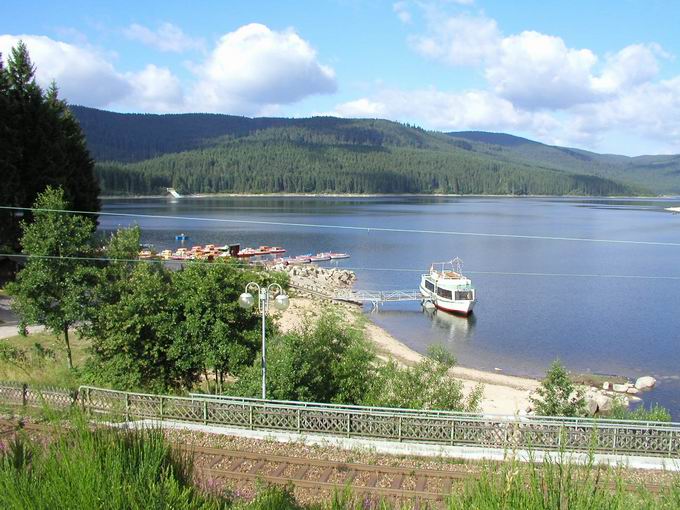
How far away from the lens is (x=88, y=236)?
2044 centimetres

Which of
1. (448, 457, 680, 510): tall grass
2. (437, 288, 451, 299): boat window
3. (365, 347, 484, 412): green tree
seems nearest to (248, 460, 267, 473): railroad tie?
(365, 347, 484, 412): green tree

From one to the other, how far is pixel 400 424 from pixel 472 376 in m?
17.2

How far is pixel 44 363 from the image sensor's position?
2078 centimetres

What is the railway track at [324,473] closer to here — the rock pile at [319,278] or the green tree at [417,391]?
the green tree at [417,391]

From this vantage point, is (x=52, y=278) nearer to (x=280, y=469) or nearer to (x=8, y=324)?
(x=8, y=324)

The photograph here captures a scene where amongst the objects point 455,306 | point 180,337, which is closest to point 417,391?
point 180,337

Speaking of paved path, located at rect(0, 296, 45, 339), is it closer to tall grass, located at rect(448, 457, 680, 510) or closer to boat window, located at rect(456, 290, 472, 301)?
tall grass, located at rect(448, 457, 680, 510)

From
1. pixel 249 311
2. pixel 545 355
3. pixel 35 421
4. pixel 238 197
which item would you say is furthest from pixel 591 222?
pixel 238 197

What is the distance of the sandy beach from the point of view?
73.2 feet

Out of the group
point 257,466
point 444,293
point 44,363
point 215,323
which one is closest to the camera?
point 257,466

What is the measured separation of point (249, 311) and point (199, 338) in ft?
5.47

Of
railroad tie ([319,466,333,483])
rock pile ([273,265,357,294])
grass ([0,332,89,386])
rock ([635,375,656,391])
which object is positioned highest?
railroad tie ([319,466,333,483])

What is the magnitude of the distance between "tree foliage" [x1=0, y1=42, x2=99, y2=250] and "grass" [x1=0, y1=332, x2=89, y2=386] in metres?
9.73

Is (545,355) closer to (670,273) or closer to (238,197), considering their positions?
(670,273)
